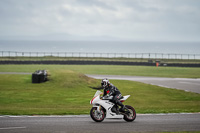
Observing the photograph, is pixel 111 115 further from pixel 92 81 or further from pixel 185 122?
pixel 92 81

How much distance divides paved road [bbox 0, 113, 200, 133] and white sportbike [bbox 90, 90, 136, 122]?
0.24 meters

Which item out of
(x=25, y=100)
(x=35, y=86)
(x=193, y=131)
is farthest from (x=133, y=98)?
(x=193, y=131)

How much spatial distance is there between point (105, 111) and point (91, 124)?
90cm

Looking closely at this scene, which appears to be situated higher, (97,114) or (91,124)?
(97,114)

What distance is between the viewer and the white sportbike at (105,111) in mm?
12812

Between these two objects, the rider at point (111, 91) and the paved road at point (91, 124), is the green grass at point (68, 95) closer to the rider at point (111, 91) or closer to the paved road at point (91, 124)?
the paved road at point (91, 124)

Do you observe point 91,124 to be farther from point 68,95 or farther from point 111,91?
point 68,95

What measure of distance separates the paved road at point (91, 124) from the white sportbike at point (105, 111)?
24 cm

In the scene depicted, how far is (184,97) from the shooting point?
24719 millimetres

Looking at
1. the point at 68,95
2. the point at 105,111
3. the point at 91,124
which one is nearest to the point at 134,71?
the point at 68,95

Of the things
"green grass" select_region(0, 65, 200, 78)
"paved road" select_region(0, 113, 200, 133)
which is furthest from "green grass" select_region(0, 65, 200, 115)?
"green grass" select_region(0, 65, 200, 78)

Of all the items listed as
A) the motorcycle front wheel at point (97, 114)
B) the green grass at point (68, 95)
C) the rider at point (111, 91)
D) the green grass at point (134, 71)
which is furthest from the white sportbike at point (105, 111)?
the green grass at point (134, 71)

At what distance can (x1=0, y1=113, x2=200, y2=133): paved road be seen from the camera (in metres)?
11.5

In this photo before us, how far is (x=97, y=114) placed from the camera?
1291cm
